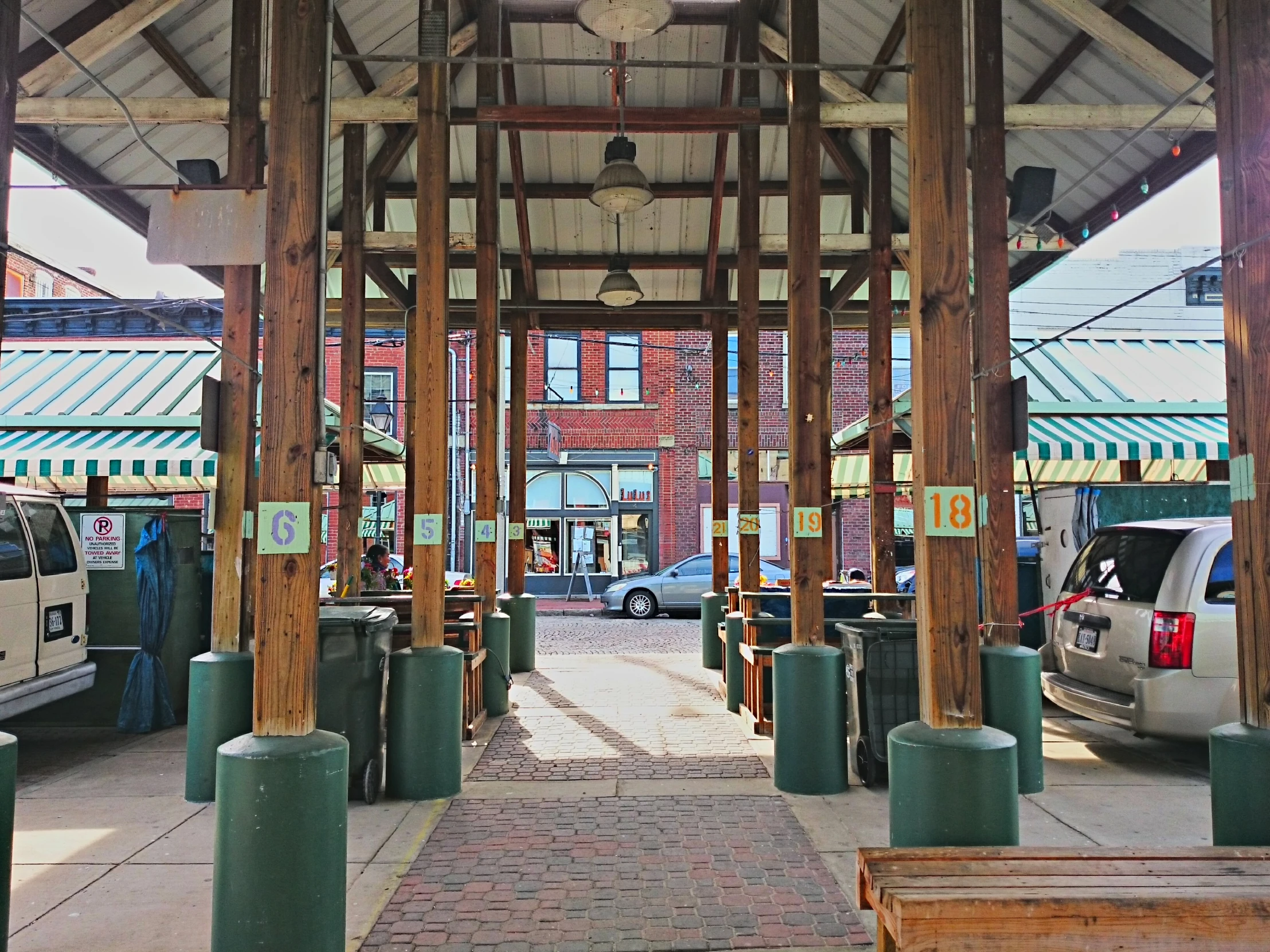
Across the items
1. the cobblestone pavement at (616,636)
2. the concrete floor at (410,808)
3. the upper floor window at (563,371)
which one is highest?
the upper floor window at (563,371)

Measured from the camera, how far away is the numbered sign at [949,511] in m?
3.74

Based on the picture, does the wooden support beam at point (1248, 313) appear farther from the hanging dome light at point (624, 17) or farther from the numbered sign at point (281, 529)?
the numbered sign at point (281, 529)

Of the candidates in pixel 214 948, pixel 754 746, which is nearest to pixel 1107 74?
pixel 754 746

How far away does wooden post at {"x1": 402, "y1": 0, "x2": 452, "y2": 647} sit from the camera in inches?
→ 249

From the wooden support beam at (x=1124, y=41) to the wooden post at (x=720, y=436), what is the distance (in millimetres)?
6746

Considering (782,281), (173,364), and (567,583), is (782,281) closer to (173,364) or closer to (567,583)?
(173,364)

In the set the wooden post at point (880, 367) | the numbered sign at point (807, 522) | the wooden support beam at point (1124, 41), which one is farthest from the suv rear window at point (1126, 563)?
the wooden support beam at point (1124, 41)

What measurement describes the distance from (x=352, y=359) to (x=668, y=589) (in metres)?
11.2

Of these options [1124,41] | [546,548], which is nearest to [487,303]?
[1124,41]

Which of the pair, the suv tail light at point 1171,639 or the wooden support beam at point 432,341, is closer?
the suv tail light at point 1171,639

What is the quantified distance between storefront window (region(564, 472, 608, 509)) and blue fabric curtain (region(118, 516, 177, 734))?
1696 centimetres

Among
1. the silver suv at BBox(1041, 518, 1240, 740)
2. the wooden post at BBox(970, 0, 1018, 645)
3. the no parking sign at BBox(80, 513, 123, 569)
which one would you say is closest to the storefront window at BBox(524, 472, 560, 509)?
the no parking sign at BBox(80, 513, 123, 569)

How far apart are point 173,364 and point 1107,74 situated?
13.9m

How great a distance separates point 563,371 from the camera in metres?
24.8
